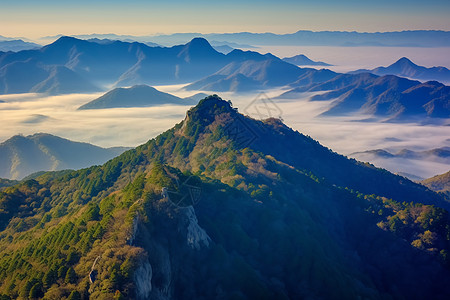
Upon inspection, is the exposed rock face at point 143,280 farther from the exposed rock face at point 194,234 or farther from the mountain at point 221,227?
the exposed rock face at point 194,234

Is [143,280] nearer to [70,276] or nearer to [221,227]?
[70,276]

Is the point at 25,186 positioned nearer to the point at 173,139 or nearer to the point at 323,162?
the point at 173,139

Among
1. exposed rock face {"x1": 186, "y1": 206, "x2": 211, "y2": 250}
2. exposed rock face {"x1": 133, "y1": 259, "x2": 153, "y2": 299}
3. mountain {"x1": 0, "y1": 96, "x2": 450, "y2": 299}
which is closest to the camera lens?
exposed rock face {"x1": 133, "y1": 259, "x2": 153, "y2": 299}

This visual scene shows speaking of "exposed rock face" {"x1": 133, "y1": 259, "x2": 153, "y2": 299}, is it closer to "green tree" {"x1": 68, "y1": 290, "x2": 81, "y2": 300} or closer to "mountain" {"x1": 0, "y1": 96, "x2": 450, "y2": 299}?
"mountain" {"x1": 0, "y1": 96, "x2": 450, "y2": 299}

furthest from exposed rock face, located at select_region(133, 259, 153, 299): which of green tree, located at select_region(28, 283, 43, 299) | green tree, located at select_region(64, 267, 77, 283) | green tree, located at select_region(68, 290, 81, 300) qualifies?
green tree, located at select_region(28, 283, 43, 299)

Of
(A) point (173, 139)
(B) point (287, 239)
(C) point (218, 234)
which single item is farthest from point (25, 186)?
(B) point (287, 239)

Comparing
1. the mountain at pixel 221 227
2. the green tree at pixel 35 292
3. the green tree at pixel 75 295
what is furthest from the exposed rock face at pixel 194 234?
the green tree at pixel 35 292

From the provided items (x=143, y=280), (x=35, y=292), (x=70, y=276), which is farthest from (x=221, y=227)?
(x=35, y=292)
